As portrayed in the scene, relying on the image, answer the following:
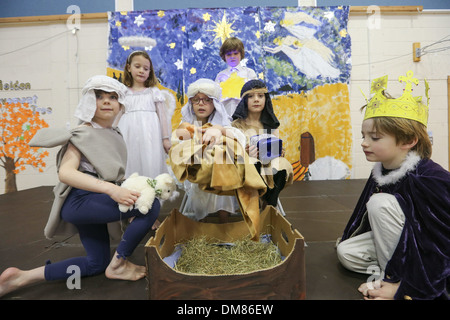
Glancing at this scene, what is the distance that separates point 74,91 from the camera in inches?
174

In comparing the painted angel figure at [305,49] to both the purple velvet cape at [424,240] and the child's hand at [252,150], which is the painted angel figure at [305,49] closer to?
the child's hand at [252,150]

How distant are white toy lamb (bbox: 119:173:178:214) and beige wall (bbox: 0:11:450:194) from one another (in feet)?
11.8

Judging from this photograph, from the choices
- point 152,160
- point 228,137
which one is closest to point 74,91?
point 152,160

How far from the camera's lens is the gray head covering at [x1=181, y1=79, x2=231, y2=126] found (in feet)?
6.12

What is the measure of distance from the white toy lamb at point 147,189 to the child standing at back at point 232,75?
1.33 m

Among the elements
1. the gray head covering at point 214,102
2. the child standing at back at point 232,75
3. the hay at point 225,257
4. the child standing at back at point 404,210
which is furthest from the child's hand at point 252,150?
the child standing at back at point 232,75

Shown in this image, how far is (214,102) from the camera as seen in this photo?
6.30 ft

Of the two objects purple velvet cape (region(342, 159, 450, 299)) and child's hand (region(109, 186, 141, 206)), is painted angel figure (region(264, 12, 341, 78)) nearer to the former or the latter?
purple velvet cape (region(342, 159, 450, 299))

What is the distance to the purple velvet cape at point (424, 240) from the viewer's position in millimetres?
1076

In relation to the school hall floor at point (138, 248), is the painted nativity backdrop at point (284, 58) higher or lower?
higher

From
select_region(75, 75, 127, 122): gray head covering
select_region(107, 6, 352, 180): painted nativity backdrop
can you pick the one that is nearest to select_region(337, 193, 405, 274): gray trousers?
select_region(75, 75, 127, 122): gray head covering

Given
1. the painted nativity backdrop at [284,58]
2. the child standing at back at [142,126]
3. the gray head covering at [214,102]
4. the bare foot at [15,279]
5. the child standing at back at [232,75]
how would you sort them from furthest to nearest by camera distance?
the painted nativity backdrop at [284,58]
the child standing at back at [232,75]
the child standing at back at [142,126]
the gray head covering at [214,102]
the bare foot at [15,279]

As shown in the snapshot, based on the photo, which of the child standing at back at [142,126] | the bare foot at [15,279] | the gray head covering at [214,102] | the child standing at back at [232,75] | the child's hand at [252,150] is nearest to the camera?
the bare foot at [15,279]
